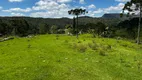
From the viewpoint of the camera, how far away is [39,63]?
2466 centimetres

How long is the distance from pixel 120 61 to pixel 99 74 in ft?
23.3

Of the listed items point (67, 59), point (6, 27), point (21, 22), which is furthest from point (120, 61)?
point (6, 27)

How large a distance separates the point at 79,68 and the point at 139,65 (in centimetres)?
745

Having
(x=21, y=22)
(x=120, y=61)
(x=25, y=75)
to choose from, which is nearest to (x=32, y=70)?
(x=25, y=75)

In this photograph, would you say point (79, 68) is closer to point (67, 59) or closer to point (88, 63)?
point (88, 63)

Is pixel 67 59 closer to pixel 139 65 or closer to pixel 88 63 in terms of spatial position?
pixel 88 63

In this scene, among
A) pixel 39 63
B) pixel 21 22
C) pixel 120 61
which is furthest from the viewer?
pixel 21 22

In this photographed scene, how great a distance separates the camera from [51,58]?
27.9 meters

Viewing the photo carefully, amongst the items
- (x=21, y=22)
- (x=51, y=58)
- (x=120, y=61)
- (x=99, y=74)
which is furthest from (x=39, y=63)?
(x=21, y=22)

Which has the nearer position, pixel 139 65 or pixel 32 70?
pixel 32 70

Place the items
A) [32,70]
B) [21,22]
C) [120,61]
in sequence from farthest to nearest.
A: [21,22] < [120,61] < [32,70]

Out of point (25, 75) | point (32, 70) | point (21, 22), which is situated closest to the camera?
Answer: point (25, 75)

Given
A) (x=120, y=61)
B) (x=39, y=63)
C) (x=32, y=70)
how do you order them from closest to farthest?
1. (x=32, y=70)
2. (x=39, y=63)
3. (x=120, y=61)

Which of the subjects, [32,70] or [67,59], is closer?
[32,70]
